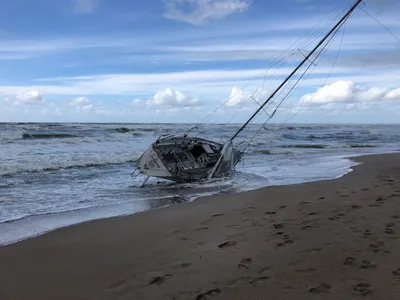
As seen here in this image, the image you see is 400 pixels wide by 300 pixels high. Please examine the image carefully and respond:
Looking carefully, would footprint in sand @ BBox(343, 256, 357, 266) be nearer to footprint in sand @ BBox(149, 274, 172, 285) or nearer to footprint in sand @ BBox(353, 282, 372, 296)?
footprint in sand @ BBox(353, 282, 372, 296)

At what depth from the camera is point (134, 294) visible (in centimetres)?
422

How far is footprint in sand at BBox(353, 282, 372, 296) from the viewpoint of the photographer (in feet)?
12.4

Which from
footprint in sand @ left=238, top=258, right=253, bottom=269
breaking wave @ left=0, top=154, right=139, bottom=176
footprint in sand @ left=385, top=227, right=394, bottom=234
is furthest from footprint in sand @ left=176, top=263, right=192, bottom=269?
breaking wave @ left=0, top=154, right=139, bottom=176

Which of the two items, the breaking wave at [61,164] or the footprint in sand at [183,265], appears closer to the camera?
the footprint in sand at [183,265]

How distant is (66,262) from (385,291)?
13.8 feet

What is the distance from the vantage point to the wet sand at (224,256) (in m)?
4.11

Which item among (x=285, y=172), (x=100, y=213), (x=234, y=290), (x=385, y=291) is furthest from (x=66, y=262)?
(x=285, y=172)

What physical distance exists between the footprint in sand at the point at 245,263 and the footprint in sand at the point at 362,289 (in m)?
1.33

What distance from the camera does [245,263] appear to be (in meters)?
4.86

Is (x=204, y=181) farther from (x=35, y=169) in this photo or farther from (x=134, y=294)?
(x=134, y=294)

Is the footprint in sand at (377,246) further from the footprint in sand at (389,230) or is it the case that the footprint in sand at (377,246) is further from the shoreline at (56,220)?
the shoreline at (56,220)

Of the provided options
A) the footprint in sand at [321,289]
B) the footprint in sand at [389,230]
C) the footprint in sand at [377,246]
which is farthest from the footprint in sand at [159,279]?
the footprint in sand at [389,230]

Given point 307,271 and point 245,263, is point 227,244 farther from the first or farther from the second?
point 307,271

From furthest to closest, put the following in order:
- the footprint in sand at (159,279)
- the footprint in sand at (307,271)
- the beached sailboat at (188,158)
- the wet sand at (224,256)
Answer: the beached sailboat at (188,158) → the footprint in sand at (159,279) → the footprint in sand at (307,271) → the wet sand at (224,256)
